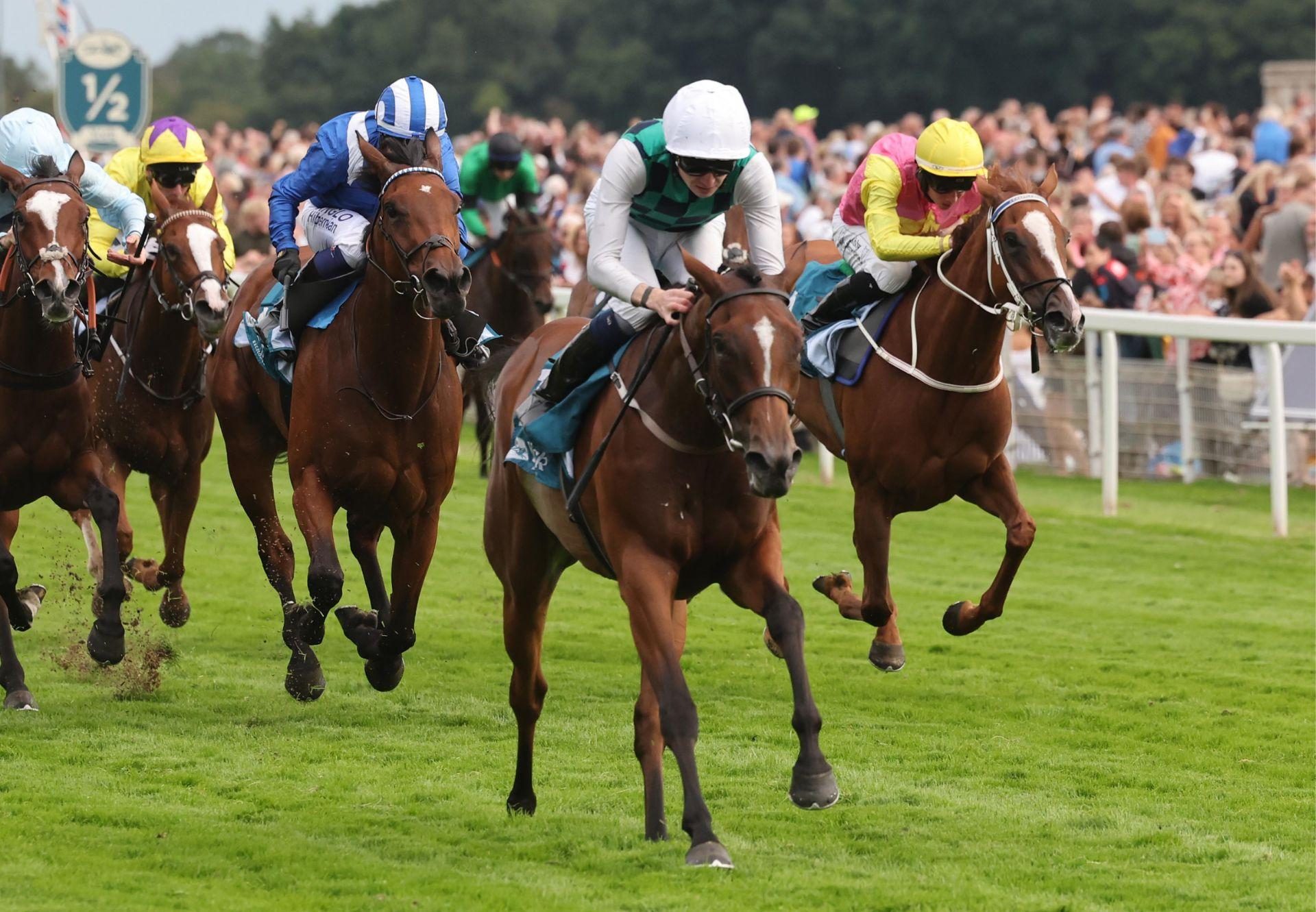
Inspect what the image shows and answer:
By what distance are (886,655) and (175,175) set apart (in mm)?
3530

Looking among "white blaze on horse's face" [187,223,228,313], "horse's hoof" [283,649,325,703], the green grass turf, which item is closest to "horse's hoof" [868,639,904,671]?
the green grass turf

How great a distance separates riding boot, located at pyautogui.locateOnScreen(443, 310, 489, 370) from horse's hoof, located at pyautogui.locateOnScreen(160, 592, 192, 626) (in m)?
2.04

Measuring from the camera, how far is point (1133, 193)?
51.0 ft

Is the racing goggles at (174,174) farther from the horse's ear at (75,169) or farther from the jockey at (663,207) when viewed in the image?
the jockey at (663,207)

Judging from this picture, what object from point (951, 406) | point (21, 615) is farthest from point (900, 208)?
point (21, 615)

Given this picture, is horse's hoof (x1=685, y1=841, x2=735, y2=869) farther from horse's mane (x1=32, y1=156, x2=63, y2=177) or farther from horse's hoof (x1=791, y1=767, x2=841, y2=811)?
horse's mane (x1=32, y1=156, x2=63, y2=177)

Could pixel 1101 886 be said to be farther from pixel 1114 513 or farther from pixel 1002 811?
pixel 1114 513

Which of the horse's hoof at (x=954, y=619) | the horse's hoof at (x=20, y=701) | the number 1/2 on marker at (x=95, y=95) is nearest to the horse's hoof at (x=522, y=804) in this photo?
the horse's hoof at (x=954, y=619)

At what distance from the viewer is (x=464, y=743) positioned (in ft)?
24.1

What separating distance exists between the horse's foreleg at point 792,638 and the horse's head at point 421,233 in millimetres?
1356

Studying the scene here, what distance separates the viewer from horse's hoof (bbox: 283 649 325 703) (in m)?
7.79

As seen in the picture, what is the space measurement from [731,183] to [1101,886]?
2.24m

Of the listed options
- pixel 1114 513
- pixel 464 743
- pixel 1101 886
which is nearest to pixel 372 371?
pixel 464 743

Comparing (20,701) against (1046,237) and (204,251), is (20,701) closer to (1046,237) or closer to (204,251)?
(204,251)
